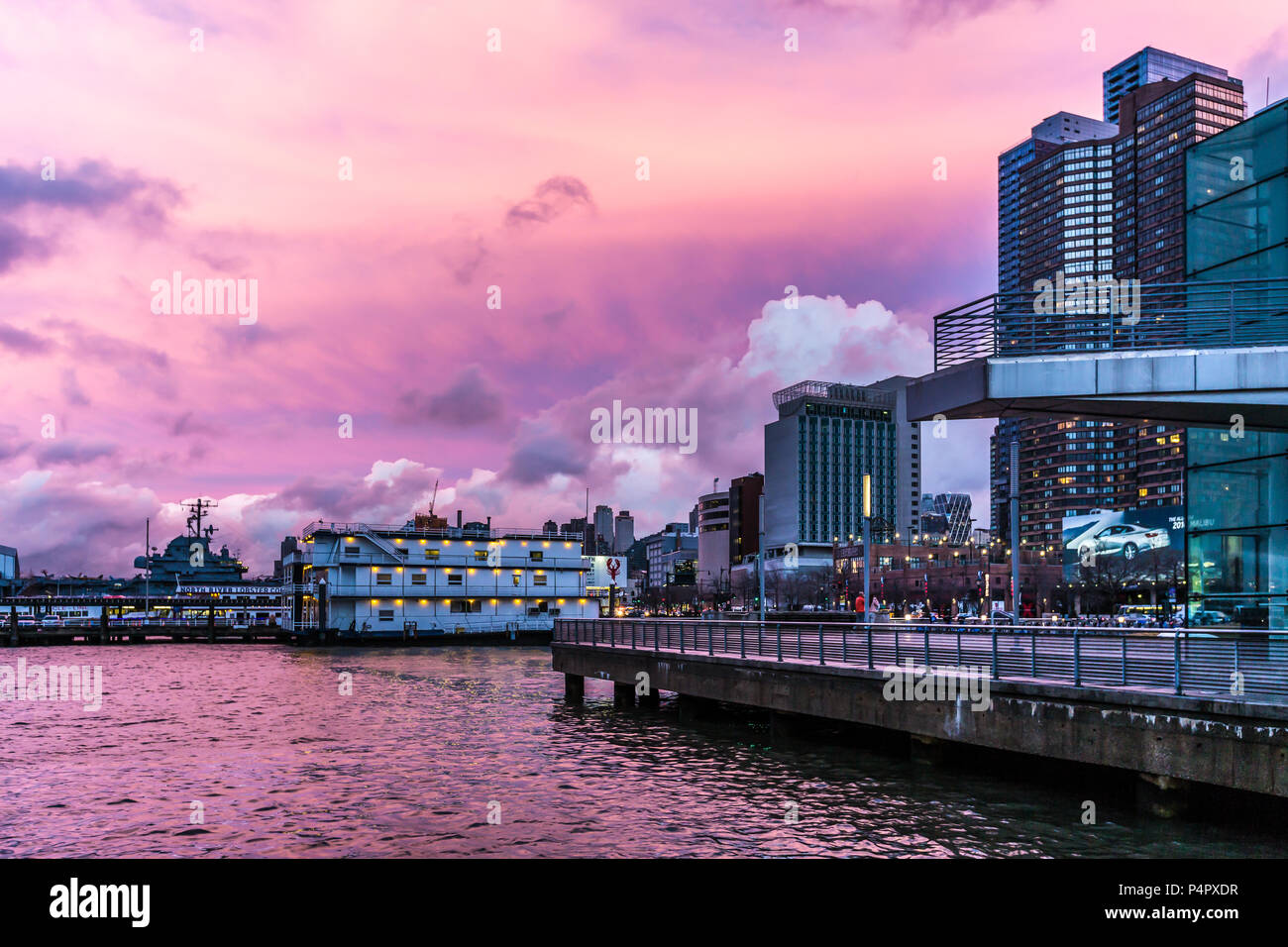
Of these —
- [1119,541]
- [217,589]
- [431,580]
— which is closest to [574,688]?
[431,580]

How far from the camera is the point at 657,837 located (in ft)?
63.0

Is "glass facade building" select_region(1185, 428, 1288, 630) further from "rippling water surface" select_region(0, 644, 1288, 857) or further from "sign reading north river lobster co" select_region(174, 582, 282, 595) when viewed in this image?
"sign reading north river lobster co" select_region(174, 582, 282, 595)

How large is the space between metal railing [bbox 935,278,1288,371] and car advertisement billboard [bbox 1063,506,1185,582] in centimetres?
11987

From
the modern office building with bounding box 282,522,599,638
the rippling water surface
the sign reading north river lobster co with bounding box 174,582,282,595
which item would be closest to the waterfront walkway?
the rippling water surface

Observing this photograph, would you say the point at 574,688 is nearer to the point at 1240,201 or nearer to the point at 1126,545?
the point at 1240,201

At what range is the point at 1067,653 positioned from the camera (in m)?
21.3

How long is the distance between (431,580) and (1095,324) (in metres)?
79.5

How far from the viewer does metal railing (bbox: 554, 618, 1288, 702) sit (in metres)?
17.3

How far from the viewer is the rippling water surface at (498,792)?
1839cm

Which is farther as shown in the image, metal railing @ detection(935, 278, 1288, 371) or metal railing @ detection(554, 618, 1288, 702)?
metal railing @ detection(935, 278, 1288, 371)

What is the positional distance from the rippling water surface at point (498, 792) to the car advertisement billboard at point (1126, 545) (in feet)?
399

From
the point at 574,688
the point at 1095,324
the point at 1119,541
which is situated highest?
the point at 1095,324

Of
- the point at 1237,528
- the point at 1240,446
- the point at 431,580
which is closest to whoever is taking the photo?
the point at 1237,528
